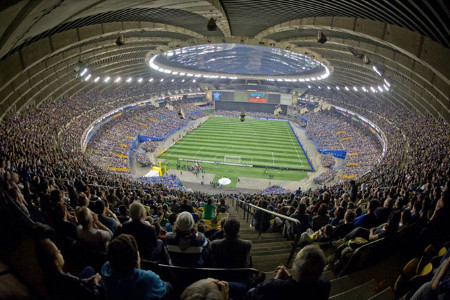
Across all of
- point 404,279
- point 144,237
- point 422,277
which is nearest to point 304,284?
point 422,277

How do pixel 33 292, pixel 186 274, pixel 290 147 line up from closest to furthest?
pixel 33 292 → pixel 186 274 → pixel 290 147

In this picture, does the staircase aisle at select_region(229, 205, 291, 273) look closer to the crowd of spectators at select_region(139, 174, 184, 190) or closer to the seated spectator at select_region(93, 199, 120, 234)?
the seated spectator at select_region(93, 199, 120, 234)

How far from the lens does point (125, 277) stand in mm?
2365

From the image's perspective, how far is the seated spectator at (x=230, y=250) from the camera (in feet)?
11.3

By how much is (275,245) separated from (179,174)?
2803 cm

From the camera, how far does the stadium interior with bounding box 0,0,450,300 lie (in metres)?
3.06

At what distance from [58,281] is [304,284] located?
2.44 m

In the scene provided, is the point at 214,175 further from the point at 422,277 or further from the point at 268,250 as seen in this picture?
the point at 422,277

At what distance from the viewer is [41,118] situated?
82.9 ft

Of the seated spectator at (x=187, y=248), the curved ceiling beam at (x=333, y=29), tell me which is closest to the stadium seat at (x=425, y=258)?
the seated spectator at (x=187, y=248)

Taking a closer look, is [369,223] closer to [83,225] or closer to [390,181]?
[83,225]

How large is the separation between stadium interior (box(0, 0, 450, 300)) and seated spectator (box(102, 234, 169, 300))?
0.01 metres

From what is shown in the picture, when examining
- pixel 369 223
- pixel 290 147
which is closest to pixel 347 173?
pixel 290 147

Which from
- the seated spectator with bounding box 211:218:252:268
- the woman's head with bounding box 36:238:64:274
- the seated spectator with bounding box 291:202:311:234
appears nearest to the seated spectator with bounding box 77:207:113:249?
the woman's head with bounding box 36:238:64:274
